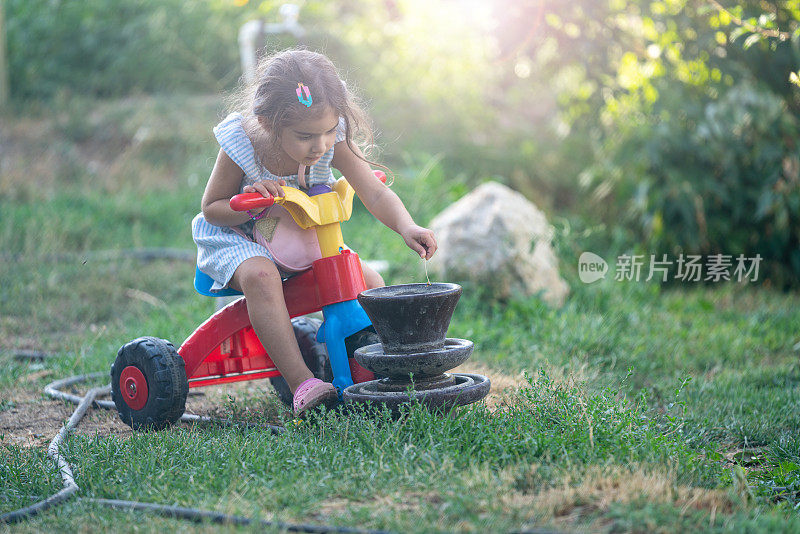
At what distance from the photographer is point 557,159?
7402 millimetres

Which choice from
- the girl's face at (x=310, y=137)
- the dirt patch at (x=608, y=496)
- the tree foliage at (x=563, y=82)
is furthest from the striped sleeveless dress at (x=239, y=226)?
the dirt patch at (x=608, y=496)

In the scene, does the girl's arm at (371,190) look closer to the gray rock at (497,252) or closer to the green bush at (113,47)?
the gray rock at (497,252)

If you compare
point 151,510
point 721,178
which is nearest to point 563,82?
point 721,178

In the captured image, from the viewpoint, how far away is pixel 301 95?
2.62 m

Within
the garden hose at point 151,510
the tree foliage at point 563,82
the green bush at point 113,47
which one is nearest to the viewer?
the garden hose at point 151,510

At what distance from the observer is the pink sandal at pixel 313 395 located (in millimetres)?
2641

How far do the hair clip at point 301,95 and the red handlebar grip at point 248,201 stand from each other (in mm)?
333

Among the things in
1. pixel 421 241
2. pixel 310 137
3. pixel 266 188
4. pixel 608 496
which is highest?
pixel 310 137

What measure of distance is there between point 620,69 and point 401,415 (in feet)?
15.2

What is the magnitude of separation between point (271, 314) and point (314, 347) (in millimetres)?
441

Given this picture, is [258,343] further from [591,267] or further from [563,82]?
[563,82]

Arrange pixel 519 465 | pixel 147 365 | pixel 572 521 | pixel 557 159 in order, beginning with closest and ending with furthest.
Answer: pixel 572 521
pixel 519 465
pixel 147 365
pixel 557 159

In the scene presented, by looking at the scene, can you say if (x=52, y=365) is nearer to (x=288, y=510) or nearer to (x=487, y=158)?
(x=288, y=510)

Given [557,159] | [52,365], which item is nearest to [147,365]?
[52,365]
